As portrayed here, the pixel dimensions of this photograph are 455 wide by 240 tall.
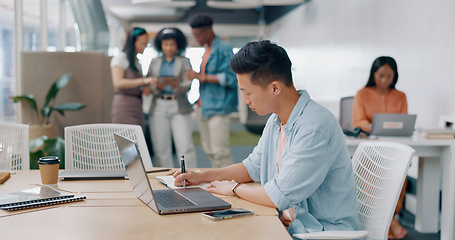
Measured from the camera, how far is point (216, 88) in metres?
4.41

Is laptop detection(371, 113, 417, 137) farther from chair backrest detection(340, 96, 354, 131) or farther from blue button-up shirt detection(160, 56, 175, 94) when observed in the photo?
blue button-up shirt detection(160, 56, 175, 94)

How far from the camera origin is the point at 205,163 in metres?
6.61

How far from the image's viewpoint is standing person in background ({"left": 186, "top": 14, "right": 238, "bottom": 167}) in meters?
4.32

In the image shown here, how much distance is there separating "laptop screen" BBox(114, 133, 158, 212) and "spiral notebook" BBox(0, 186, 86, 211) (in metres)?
0.21

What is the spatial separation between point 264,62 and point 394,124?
207 cm

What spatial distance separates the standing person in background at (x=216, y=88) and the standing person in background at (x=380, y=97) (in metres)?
1.11

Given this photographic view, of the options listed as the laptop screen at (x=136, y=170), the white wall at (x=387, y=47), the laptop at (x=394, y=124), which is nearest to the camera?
the laptop screen at (x=136, y=170)

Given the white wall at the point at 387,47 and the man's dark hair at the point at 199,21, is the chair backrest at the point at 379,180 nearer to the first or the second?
the white wall at the point at 387,47

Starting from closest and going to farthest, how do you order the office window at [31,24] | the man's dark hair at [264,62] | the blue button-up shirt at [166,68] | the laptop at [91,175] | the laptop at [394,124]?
the man's dark hair at [264,62]
the laptop at [91,175]
the laptop at [394,124]
the blue button-up shirt at [166,68]
the office window at [31,24]

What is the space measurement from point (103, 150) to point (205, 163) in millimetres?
3856

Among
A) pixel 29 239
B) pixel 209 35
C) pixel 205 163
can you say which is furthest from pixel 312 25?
pixel 29 239

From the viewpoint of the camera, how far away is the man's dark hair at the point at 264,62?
1748 mm

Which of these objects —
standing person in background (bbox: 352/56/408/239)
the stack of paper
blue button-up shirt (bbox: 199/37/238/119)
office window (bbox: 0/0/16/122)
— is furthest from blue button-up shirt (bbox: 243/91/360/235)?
office window (bbox: 0/0/16/122)

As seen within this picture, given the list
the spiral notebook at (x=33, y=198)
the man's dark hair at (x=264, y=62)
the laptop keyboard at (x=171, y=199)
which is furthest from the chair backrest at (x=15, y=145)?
the man's dark hair at (x=264, y=62)
